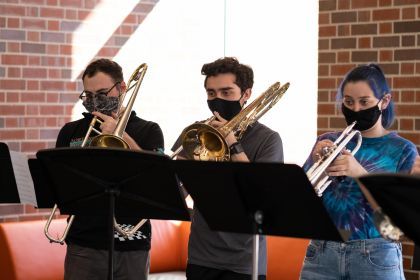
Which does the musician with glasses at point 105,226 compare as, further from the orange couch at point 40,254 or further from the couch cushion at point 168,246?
the couch cushion at point 168,246

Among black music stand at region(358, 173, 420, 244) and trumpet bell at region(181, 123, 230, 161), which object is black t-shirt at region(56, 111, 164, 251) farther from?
black music stand at region(358, 173, 420, 244)

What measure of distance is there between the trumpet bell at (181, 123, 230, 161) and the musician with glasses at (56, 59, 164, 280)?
340 mm

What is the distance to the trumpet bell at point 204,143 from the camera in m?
4.25

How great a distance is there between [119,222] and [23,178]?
66 cm

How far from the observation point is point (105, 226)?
4.57 meters

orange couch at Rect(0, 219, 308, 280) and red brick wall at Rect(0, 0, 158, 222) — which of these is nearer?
orange couch at Rect(0, 219, 308, 280)

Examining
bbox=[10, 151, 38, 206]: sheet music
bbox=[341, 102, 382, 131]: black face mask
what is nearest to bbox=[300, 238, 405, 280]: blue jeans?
bbox=[341, 102, 382, 131]: black face mask

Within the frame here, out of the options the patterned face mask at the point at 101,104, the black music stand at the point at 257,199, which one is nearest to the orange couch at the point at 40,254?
the patterned face mask at the point at 101,104

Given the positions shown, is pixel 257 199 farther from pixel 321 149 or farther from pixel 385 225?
pixel 321 149

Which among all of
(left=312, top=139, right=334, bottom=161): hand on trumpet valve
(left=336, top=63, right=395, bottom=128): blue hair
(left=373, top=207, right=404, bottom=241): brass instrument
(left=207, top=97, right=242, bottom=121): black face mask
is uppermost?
(left=336, top=63, right=395, bottom=128): blue hair

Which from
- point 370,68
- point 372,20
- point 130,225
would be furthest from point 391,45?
point 130,225

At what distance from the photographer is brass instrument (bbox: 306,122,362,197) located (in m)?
4.02

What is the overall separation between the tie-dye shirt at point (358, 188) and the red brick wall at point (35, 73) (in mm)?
3404

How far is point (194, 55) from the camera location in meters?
8.09
